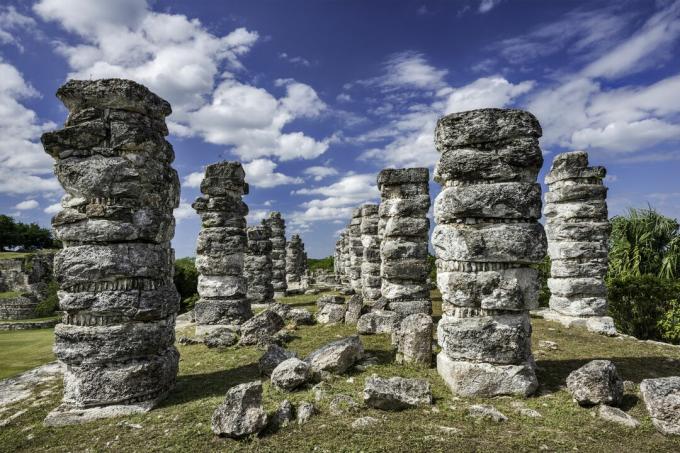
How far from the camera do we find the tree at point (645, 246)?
12.4 m

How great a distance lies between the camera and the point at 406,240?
37.3 feet

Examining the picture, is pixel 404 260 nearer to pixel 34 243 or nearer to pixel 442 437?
pixel 442 437

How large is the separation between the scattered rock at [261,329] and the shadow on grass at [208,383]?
1611 mm

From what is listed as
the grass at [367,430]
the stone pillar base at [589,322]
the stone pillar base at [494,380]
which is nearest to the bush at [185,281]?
the grass at [367,430]

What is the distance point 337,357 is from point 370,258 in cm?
1018

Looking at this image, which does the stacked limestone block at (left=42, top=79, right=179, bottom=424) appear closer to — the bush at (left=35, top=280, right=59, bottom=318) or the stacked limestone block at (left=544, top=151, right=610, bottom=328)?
the stacked limestone block at (left=544, top=151, right=610, bottom=328)

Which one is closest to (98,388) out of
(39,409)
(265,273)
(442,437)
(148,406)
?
(148,406)

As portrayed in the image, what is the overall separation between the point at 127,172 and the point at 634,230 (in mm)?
14803

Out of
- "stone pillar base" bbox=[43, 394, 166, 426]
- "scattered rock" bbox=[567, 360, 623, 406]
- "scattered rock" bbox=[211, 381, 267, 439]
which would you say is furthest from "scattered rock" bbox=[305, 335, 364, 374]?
"scattered rock" bbox=[567, 360, 623, 406]

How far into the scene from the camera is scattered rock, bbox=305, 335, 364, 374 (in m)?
6.18

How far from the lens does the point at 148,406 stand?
214 inches

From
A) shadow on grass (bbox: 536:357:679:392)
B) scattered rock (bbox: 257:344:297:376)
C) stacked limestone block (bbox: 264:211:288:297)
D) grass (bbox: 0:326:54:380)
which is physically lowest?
shadow on grass (bbox: 536:357:679:392)

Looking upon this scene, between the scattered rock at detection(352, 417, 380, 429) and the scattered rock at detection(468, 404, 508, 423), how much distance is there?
1183 mm

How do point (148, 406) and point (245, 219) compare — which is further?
point (245, 219)
